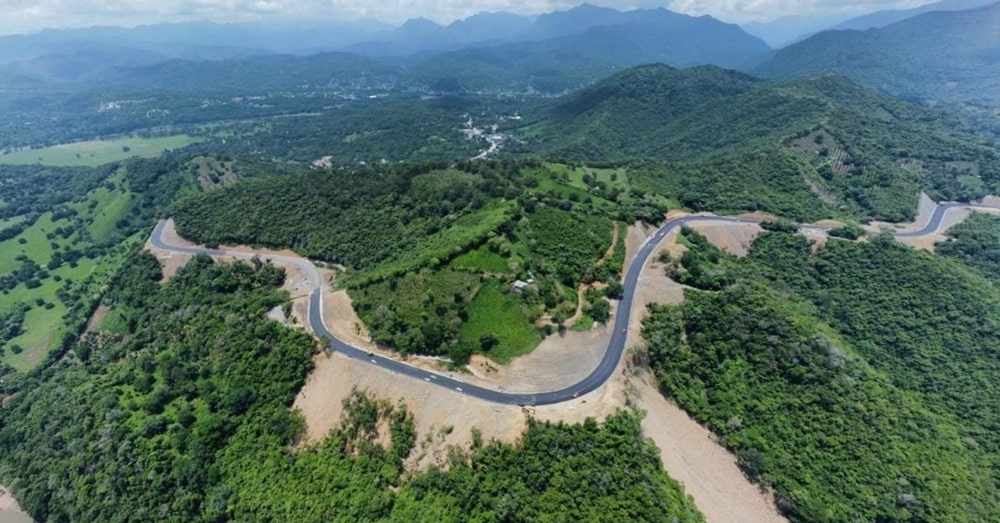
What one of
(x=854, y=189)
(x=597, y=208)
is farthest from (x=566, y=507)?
(x=854, y=189)

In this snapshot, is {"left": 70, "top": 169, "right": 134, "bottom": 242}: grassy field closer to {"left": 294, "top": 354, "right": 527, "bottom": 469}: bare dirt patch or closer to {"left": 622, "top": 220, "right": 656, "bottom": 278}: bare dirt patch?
{"left": 294, "top": 354, "right": 527, "bottom": 469}: bare dirt patch

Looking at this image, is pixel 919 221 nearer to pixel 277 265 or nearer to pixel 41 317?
pixel 277 265

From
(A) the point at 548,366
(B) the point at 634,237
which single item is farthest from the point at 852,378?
(A) the point at 548,366

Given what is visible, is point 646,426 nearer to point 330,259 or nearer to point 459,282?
point 459,282

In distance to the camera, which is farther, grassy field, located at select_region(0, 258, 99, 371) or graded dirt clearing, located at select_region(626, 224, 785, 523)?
grassy field, located at select_region(0, 258, 99, 371)

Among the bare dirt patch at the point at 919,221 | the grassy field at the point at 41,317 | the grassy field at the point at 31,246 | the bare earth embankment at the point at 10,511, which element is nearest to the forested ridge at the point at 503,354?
the grassy field at the point at 41,317

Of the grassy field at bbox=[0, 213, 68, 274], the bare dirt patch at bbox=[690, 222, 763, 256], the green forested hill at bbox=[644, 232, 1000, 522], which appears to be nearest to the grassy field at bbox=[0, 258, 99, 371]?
the grassy field at bbox=[0, 213, 68, 274]
